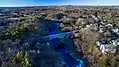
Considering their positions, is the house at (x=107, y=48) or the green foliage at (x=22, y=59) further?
the house at (x=107, y=48)

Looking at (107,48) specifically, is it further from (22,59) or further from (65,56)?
(22,59)

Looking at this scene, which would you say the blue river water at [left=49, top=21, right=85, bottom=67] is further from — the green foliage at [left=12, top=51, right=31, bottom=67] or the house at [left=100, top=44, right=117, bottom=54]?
the green foliage at [left=12, top=51, right=31, bottom=67]

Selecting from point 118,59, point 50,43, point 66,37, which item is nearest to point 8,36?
point 50,43

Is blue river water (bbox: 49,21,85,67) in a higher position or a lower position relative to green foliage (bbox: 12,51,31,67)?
lower

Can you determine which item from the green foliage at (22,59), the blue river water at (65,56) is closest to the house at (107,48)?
the blue river water at (65,56)

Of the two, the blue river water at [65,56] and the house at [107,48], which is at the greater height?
the house at [107,48]

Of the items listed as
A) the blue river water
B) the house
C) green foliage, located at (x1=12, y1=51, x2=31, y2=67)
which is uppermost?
green foliage, located at (x1=12, y1=51, x2=31, y2=67)

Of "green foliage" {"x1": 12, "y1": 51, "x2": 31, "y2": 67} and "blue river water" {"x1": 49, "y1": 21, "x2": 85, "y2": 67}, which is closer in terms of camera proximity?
"green foliage" {"x1": 12, "y1": 51, "x2": 31, "y2": 67}

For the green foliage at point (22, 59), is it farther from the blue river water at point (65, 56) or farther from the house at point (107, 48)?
the house at point (107, 48)

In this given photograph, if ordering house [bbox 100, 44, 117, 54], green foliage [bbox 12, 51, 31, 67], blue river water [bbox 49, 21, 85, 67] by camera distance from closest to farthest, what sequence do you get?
green foliage [bbox 12, 51, 31, 67] < blue river water [bbox 49, 21, 85, 67] < house [bbox 100, 44, 117, 54]

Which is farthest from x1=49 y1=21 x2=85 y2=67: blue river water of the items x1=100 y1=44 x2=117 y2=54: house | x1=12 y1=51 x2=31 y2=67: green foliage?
x1=12 y1=51 x2=31 y2=67: green foliage

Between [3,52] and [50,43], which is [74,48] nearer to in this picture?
[50,43]
